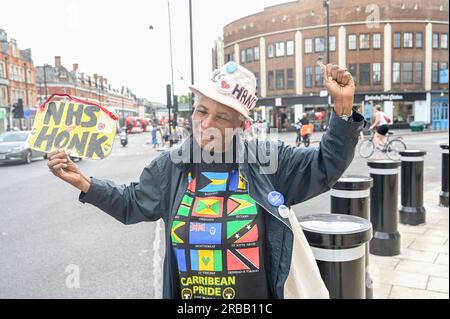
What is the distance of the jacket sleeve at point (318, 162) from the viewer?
4.80ft

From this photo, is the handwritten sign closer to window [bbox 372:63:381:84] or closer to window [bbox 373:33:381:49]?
window [bbox 373:33:381:49]

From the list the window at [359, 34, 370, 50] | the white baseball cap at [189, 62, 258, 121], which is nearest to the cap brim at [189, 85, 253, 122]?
the white baseball cap at [189, 62, 258, 121]

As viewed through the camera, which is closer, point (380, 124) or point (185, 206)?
point (185, 206)

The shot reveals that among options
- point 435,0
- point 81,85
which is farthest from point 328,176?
point 435,0

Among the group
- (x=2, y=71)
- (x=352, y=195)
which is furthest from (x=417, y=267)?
(x=2, y=71)

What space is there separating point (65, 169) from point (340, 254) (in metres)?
1.55

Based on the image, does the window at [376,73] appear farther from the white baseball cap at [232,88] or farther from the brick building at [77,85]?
the brick building at [77,85]

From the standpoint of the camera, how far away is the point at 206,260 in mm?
1556

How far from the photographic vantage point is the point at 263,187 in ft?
5.16

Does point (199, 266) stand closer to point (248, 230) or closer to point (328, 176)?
point (248, 230)

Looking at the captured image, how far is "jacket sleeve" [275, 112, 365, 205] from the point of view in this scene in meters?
1.46

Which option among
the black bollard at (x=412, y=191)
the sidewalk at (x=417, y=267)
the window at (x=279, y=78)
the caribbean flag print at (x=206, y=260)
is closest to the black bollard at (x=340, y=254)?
the caribbean flag print at (x=206, y=260)

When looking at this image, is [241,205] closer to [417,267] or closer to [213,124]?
[213,124]

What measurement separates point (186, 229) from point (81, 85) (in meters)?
0.68
